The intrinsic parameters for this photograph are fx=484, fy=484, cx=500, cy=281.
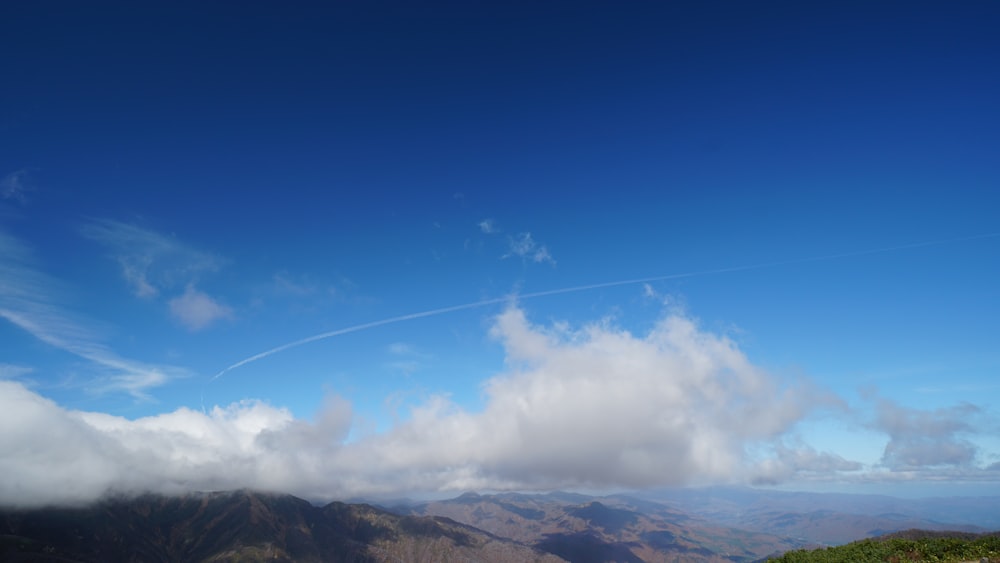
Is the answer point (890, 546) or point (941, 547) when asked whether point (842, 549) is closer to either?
point (890, 546)

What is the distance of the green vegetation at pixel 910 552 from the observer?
190ft

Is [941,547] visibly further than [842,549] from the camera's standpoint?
No

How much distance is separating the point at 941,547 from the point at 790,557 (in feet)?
57.9

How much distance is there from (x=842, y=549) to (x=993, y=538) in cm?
1627

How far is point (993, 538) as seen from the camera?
5862 centimetres

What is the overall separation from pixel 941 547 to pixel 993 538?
5632 mm

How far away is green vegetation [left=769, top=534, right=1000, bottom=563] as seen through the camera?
5791 centimetres

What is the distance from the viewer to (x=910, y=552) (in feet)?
204

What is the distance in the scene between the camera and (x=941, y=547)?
6228 centimetres

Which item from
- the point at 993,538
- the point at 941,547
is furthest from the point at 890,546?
the point at 993,538

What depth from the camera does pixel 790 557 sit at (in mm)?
67250

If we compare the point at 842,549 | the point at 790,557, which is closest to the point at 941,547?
the point at 842,549

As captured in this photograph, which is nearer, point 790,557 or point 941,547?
point 941,547

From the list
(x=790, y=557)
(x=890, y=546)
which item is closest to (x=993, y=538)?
(x=890, y=546)
